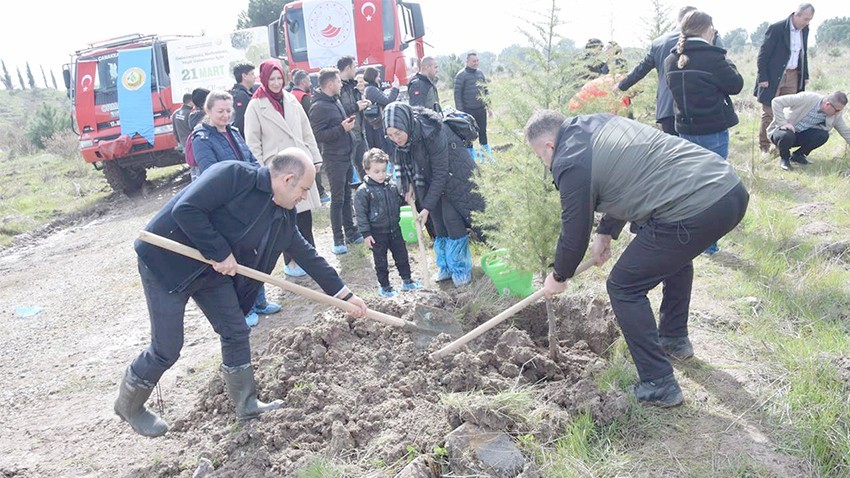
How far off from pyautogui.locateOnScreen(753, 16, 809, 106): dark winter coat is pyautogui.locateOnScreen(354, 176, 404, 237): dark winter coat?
206 inches

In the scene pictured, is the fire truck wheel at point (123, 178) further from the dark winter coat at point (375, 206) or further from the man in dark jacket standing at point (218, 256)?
the man in dark jacket standing at point (218, 256)

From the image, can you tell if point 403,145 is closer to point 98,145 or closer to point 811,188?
point 811,188

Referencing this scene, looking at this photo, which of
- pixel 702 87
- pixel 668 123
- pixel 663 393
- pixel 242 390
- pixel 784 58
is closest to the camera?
pixel 663 393

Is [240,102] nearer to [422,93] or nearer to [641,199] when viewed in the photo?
[422,93]

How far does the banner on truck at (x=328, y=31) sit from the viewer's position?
11.2 meters

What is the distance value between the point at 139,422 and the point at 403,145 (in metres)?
2.69

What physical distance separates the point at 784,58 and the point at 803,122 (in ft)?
2.66

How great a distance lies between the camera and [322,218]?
8.15 meters

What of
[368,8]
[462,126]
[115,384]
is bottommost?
[115,384]

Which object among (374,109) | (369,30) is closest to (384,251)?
(374,109)

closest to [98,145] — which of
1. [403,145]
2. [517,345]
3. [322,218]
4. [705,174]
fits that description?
[322,218]

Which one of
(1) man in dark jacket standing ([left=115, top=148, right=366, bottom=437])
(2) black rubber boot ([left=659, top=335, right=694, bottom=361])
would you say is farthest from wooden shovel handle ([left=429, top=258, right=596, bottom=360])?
(1) man in dark jacket standing ([left=115, top=148, right=366, bottom=437])

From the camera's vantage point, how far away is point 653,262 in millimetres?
2855

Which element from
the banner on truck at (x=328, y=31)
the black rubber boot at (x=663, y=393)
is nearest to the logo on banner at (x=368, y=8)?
the banner on truck at (x=328, y=31)
